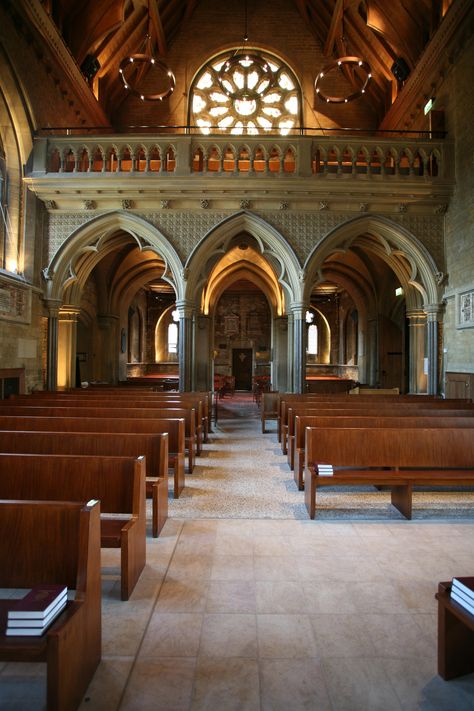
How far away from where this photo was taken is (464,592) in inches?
74.2

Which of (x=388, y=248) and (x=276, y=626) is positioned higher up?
(x=388, y=248)

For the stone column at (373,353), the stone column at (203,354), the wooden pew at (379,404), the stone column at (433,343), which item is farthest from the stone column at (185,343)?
the stone column at (373,353)

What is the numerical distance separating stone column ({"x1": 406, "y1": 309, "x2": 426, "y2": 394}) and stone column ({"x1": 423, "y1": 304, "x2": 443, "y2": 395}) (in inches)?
41.3

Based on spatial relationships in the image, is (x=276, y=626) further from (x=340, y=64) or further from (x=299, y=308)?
(x=340, y=64)

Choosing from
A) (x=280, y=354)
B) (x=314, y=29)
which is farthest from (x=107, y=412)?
(x=314, y=29)

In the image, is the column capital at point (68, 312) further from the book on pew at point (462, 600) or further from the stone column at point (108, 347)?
the book on pew at point (462, 600)

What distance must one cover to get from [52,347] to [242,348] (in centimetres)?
1329

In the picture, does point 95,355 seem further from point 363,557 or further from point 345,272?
point 363,557

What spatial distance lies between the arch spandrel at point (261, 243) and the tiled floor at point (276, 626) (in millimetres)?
7033

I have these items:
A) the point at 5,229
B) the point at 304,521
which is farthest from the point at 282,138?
the point at 304,521

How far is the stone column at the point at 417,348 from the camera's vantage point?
10.9 m

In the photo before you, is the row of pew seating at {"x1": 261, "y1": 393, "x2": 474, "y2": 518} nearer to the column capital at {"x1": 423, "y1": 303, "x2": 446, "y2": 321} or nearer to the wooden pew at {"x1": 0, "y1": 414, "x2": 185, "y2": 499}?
the wooden pew at {"x1": 0, "y1": 414, "x2": 185, "y2": 499}

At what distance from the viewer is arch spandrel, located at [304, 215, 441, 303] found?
972 cm

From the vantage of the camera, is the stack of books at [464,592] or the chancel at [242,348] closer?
the stack of books at [464,592]
